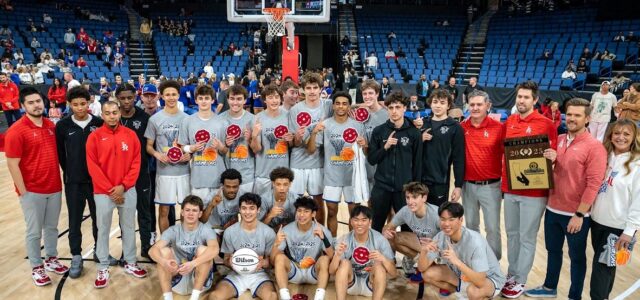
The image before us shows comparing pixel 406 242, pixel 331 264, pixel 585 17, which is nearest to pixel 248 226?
pixel 331 264

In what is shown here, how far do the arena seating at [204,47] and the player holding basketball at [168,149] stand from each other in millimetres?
14544

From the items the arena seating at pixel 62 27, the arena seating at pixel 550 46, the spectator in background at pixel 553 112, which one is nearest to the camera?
the spectator in background at pixel 553 112

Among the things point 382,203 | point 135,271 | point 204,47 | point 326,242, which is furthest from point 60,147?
point 204,47

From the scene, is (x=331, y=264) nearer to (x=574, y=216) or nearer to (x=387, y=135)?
(x=387, y=135)

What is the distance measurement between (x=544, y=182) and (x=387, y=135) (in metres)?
1.41

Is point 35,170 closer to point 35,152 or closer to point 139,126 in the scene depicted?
point 35,152

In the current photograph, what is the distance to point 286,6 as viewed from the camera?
988 cm

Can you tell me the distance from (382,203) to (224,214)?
5.17 feet

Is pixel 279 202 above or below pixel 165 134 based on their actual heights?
below

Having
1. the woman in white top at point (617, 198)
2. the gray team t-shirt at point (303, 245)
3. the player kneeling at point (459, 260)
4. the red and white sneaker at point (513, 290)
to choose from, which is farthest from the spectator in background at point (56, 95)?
the woman in white top at point (617, 198)

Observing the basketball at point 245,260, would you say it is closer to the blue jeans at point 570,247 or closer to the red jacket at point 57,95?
the blue jeans at point 570,247

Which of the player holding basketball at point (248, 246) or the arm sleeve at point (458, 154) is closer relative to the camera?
the player holding basketball at point (248, 246)

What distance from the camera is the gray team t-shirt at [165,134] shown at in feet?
15.4

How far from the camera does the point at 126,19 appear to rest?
23453 mm
